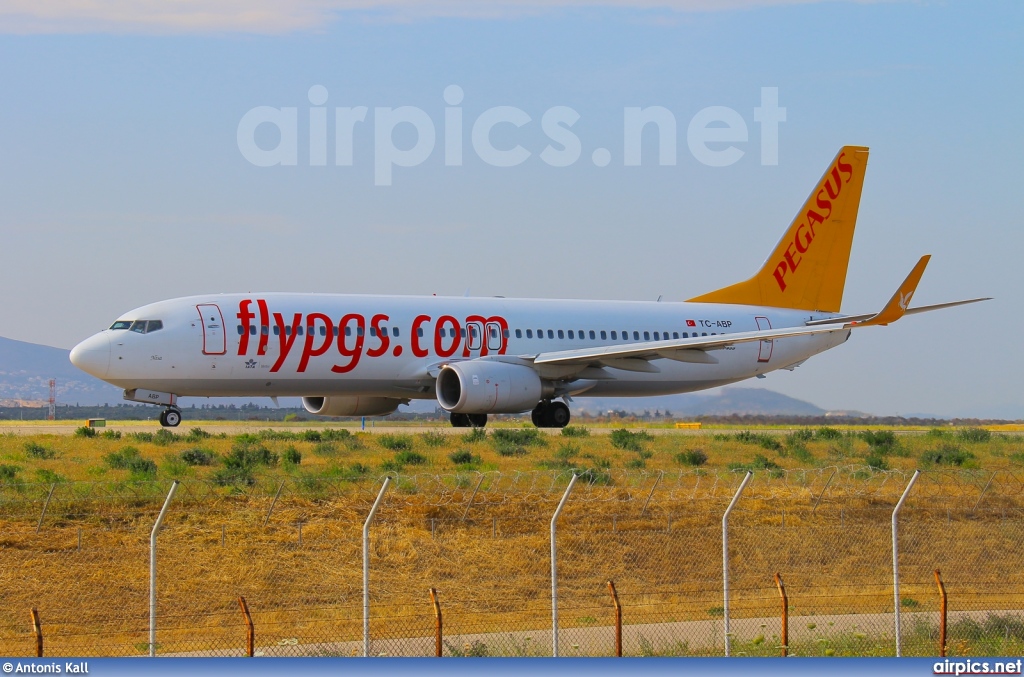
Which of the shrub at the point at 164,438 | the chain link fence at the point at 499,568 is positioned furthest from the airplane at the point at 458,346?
the chain link fence at the point at 499,568

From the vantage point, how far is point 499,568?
1836 cm

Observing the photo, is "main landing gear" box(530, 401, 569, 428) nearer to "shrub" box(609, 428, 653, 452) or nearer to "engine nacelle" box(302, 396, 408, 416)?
"shrub" box(609, 428, 653, 452)

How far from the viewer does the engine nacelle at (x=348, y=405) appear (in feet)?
121

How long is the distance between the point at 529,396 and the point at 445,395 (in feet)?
7.07

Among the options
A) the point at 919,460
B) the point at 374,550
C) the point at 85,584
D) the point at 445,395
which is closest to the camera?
the point at 85,584

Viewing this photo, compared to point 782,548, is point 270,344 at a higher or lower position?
higher

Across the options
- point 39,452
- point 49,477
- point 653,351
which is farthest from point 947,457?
point 39,452

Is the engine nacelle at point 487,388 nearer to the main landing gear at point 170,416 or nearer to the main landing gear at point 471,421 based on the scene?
the main landing gear at point 471,421

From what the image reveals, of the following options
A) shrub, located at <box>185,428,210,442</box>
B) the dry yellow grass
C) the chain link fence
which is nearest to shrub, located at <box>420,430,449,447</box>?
shrub, located at <box>185,428,210,442</box>

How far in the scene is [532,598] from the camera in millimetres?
17469

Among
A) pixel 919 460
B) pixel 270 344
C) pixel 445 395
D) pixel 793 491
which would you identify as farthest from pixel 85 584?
pixel 919 460

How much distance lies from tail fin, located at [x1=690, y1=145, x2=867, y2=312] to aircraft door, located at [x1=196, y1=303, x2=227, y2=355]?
677 inches

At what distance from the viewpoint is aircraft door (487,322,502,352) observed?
1407 inches

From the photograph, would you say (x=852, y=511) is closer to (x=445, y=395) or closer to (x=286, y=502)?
(x=286, y=502)
